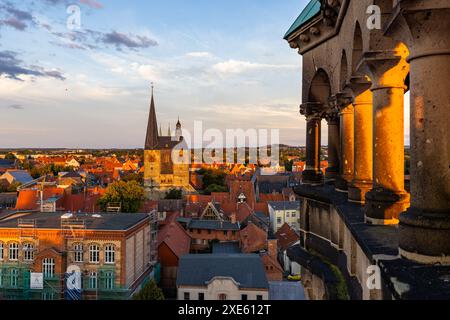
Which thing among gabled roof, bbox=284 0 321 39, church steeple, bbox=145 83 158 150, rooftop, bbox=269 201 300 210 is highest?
church steeple, bbox=145 83 158 150

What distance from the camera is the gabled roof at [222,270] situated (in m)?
31.5

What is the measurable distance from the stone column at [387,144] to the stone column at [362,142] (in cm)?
115

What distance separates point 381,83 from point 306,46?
419 cm

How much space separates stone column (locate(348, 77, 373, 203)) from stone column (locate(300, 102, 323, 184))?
8.54ft

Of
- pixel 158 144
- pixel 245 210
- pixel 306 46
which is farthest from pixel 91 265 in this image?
pixel 158 144

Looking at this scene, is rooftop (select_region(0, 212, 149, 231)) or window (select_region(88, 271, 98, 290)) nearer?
window (select_region(88, 271, 98, 290))

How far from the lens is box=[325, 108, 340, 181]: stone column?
881 centimetres

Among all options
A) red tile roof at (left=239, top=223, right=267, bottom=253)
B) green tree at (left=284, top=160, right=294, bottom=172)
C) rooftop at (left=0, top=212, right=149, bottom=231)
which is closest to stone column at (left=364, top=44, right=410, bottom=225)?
rooftop at (left=0, top=212, right=149, bottom=231)

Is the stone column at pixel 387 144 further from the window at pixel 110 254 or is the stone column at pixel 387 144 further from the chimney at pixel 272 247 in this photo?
the chimney at pixel 272 247

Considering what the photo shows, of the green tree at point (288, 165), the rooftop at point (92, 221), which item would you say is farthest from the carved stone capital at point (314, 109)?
the green tree at point (288, 165)

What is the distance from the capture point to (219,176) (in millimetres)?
113500

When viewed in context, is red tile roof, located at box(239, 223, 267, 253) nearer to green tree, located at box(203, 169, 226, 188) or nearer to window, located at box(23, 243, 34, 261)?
window, located at box(23, 243, 34, 261)

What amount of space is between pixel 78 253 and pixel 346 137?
29.3 meters
